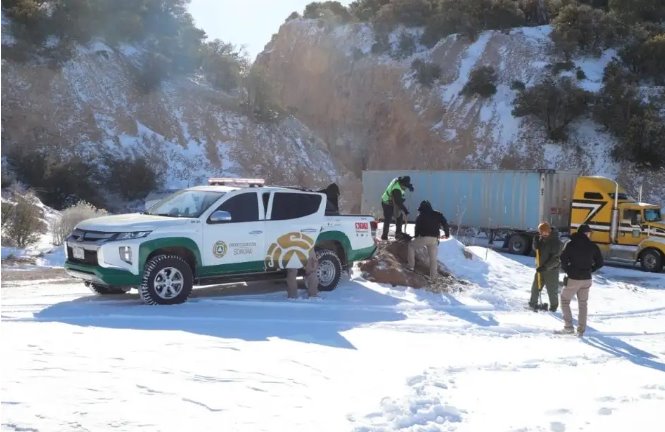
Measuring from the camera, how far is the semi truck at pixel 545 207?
71.3 ft

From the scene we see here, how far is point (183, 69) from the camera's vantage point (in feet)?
128

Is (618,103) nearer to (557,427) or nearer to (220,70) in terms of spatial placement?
(220,70)

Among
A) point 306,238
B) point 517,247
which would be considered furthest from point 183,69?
point 306,238

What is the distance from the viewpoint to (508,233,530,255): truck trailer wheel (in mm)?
23672

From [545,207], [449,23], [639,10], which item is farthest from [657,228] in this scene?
[449,23]

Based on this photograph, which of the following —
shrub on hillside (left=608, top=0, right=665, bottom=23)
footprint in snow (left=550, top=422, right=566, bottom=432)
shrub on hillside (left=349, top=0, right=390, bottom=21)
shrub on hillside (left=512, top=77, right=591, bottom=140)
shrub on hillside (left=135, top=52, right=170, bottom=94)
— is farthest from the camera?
shrub on hillside (left=349, top=0, right=390, bottom=21)

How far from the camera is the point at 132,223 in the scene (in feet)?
31.6

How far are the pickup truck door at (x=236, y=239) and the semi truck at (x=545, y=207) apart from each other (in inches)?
508

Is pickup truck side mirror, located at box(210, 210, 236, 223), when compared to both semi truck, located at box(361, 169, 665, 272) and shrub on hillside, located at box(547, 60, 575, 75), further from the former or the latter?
shrub on hillside, located at box(547, 60, 575, 75)

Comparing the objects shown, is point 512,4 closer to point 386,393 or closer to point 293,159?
point 293,159

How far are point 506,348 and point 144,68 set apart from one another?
3221cm

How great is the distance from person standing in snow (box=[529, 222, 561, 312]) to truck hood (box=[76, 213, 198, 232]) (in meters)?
6.07

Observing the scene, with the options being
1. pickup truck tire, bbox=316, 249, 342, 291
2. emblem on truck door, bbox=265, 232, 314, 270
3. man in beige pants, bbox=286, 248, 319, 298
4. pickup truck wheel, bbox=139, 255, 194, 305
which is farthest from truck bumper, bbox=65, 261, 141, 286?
pickup truck tire, bbox=316, 249, 342, 291

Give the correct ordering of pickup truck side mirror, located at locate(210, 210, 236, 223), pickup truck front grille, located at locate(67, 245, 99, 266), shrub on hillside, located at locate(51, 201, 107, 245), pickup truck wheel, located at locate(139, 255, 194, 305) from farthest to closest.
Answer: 1. shrub on hillside, located at locate(51, 201, 107, 245)
2. pickup truck side mirror, located at locate(210, 210, 236, 223)
3. pickup truck wheel, located at locate(139, 255, 194, 305)
4. pickup truck front grille, located at locate(67, 245, 99, 266)
